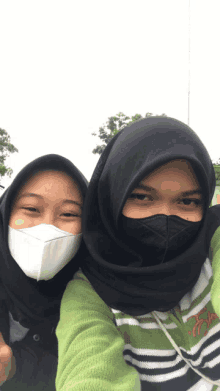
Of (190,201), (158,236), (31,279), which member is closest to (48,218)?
(31,279)

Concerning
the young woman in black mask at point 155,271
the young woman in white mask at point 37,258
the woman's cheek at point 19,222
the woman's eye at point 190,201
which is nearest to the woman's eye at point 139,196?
the young woman in black mask at point 155,271

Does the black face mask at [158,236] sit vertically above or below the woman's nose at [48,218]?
below

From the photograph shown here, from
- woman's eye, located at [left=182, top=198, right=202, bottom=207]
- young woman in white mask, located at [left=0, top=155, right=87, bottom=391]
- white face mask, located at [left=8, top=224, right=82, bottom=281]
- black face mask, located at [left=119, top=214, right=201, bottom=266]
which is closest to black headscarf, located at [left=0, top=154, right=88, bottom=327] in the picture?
young woman in white mask, located at [left=0, top=155, right=87, bottom=391]

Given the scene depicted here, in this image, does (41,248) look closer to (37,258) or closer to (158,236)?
(37,258)

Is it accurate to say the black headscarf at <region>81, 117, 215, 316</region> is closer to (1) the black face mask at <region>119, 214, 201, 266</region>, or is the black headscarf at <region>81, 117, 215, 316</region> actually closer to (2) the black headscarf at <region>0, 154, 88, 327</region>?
(1) the black face mask at <region>119, 214, 201, 266</region>

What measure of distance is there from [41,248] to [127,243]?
375mm

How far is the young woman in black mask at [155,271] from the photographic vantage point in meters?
0.92

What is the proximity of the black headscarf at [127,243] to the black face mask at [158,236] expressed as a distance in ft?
0.11

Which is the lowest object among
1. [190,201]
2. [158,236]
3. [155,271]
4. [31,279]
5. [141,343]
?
[141,343]

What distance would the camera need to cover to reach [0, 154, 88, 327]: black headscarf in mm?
1176

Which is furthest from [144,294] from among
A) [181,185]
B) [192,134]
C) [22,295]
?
[192,134]

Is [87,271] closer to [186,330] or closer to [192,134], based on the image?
[186,330]

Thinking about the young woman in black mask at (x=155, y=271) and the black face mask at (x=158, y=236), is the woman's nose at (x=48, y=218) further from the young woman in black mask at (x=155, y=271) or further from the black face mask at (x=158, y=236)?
Result: the black face mask at (x=158, y=236)

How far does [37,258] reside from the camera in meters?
1.02
